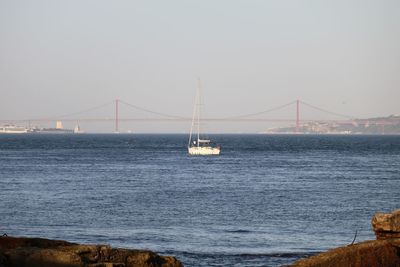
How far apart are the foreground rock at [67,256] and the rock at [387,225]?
2.54 m

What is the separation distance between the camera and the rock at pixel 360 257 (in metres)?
9.79

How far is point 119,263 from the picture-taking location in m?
9.53

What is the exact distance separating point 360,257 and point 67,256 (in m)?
3.17

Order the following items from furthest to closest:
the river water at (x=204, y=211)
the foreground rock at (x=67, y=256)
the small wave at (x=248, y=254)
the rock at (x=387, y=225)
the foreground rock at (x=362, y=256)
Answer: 1. the river water at (x=204, y=211)
2. the small wave at (x=248, y=254)
3. the rock at (x=387, y=225)
4. the foreground rock at (x=362, y=256)
5. the foreground rock at (x=67, y=256)

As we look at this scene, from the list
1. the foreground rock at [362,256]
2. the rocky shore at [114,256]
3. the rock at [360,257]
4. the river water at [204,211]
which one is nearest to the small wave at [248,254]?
the river water at [204,211]

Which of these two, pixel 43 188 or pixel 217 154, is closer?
pixel 43 188

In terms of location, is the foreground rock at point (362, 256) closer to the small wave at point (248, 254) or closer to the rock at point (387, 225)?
the rock at point (387, 225)

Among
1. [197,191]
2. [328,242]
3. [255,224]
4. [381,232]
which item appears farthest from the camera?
[197,191]

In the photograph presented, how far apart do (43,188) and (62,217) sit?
53.0 ft

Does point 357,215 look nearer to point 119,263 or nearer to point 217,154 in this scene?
point 119,263

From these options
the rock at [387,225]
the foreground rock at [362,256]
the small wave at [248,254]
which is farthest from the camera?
the small wave at [248,254]

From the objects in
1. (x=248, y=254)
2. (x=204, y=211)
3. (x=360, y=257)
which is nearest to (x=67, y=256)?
(x=360, y=257)

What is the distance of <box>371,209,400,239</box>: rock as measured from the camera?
10.8 metres

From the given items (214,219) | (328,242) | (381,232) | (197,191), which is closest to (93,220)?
(214,219)
